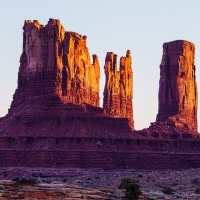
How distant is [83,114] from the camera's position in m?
93.1

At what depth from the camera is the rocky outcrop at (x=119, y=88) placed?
122 m

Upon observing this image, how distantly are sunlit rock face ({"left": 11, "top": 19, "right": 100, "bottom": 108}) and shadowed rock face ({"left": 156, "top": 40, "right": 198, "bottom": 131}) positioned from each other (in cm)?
2076

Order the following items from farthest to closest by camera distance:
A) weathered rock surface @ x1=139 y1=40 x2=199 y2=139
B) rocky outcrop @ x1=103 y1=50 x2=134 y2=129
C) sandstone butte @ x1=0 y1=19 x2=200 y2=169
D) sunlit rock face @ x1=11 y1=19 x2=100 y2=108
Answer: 1. rocky outcrop @ x1=103 y1=50 x2=134 y2=129
2. weathered rock surface @ x1=139 y1=40 x2=199 y2=139
3. sunlit rock face @ x1=11 y1=19 x2=100 y2=108
4. sandstone butte @ x1=0 y1=19 x2=200 y2=169

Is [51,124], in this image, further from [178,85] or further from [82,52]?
[178,85]

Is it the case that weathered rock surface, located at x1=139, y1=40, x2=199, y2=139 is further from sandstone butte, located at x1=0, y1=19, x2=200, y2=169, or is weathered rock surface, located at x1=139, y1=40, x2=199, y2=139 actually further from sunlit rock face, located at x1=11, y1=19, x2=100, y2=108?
sunlit rock face, located at x1=11, y1=19, x2=100, y2=108

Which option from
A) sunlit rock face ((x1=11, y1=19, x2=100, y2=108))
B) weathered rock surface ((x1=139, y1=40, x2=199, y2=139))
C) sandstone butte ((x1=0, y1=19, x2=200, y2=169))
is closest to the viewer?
sandstone butte ((x1=0, y1=19, x2=200, y2=169))

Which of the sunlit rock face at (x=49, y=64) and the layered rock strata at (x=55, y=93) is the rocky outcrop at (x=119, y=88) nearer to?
the layered rock strata at (x=55, y=93)

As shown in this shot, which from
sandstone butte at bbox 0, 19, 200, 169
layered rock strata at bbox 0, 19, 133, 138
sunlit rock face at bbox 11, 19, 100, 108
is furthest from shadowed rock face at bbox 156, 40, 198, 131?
sunlit rock face at bbox 11, 19, 100, 108

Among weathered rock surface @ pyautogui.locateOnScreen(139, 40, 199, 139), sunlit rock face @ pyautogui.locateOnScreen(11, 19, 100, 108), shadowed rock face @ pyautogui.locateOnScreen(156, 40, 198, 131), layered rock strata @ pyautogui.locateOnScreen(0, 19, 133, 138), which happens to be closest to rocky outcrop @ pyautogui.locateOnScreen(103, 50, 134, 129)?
weathered rock surface @ pyautogui.locateOnScreen(139, 40, 199, 139)

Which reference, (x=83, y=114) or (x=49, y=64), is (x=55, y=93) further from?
(x=83, y=114)

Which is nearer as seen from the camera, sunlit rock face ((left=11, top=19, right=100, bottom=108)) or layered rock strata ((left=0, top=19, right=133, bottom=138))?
layered rock strata ((left=0, top=19, right=133, bottom=138))

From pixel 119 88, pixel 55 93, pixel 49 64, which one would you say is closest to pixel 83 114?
pixel 55 93

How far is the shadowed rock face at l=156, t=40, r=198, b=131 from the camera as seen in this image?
121000 millimetres

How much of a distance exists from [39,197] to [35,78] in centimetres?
6990
